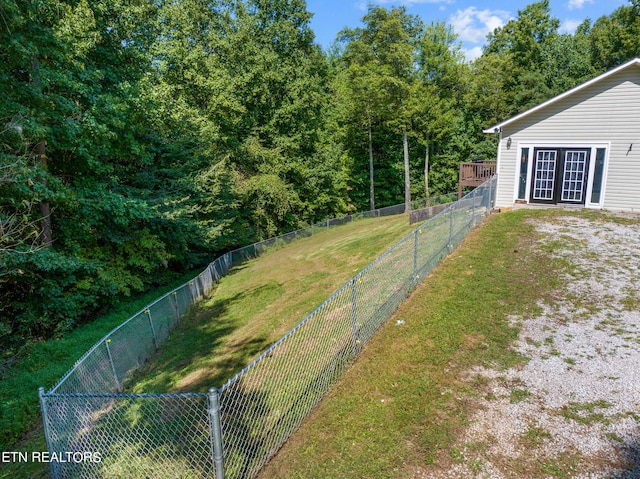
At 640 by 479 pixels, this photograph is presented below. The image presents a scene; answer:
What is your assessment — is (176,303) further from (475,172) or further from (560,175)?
(475,172)

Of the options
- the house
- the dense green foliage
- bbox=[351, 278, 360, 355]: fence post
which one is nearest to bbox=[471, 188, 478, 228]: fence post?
the house

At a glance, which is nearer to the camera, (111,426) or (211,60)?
(111,426)

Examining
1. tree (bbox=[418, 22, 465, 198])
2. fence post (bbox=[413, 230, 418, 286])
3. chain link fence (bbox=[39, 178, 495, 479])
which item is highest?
tree (bbox=[418, 22, 465, 198])

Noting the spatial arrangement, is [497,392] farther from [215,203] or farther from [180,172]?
[215,203]

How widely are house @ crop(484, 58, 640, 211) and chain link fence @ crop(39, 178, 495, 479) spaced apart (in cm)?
678

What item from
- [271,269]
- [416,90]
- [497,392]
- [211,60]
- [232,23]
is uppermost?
[232,23]

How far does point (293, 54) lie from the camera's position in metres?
28.4

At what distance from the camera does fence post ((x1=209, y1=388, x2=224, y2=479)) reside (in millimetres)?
3521

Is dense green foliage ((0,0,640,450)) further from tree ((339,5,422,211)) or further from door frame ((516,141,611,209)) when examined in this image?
door frame ((516,141,611,209))

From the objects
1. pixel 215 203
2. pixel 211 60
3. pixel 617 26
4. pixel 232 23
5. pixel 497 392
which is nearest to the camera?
pixel 497 392

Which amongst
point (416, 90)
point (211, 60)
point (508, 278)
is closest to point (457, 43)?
point (416, 90)

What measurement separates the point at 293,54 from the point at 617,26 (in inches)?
1103

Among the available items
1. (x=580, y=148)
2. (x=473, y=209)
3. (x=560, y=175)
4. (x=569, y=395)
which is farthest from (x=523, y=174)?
(x=569, y=395)

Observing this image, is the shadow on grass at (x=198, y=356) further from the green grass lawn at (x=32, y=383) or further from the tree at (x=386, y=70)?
the tree at (x=386, y=70)
